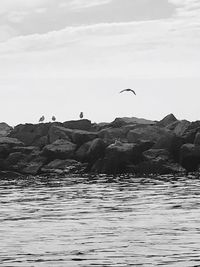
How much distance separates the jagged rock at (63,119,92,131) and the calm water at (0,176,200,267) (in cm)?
2296

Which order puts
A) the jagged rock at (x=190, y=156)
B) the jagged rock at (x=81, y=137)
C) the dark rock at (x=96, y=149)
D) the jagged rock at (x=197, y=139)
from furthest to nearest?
the jagged rock at (x=81, y=137), the jagged rock at (x=197, y=139), the dark rock at (x=96, y=149), the jagged rock at (x=190, y=156)

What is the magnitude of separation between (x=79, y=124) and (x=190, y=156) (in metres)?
15.6

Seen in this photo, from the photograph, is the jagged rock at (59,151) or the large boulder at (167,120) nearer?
the jagged rock at (59,151)

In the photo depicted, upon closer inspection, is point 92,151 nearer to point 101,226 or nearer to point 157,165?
point 157,165

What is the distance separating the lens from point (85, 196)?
28.3 m

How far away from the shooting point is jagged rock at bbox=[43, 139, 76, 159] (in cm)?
4666

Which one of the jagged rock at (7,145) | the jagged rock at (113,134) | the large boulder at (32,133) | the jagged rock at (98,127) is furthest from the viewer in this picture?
the jagged rock at (98,127)

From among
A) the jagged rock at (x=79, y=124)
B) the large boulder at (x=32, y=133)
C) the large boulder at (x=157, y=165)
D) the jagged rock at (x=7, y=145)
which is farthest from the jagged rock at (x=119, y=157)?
the jagged rock at (x=79, y=124)

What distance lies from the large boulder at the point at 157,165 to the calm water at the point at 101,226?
36.3 ft

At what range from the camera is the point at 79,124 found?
56500 millimetres

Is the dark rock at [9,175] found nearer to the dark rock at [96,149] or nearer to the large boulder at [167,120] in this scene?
the dark rock at [96,149]

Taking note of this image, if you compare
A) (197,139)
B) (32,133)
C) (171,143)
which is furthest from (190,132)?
(32,133)

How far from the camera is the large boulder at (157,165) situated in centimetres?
4359

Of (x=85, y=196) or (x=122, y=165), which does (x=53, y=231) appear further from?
(x=122, y=165)
